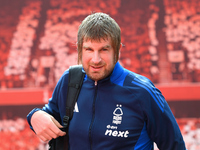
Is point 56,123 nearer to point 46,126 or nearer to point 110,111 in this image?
point 46,126

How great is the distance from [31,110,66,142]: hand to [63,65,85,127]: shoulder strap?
0.04 metres

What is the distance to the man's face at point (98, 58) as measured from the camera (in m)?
0.98

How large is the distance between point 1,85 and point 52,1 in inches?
43.8

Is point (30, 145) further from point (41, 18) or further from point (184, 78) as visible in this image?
point (184, 78)

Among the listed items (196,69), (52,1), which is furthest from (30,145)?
(196,69)

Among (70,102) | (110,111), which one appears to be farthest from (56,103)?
(110,111)

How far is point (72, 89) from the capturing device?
111 cm

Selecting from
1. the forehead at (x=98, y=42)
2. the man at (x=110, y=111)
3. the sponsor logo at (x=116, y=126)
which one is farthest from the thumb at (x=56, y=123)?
the forehead at (x=98, y=42)

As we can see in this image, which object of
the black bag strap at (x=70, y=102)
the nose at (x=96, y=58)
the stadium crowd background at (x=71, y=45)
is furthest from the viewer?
the stadium crowd background at (x=71, y=45)

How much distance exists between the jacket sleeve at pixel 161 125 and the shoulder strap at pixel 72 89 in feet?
0.92

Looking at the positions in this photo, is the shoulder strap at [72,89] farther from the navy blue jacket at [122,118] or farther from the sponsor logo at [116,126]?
the sponsor logo at [116,126]

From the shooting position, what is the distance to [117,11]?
299 centimetres

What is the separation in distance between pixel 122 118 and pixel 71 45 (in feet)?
6.91

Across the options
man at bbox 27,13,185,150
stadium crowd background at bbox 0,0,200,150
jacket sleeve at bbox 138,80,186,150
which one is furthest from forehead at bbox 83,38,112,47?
stadium crowd background at bbox 0,0,200,150
